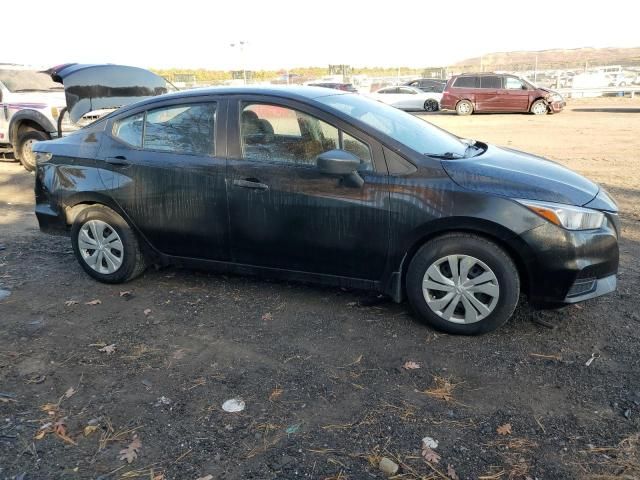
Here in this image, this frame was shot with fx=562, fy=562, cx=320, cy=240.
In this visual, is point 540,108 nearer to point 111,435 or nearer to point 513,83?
point 513,83

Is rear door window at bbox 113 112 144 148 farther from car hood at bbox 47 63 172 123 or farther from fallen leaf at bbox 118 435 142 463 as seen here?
car hood at bbox 47 63 172 123

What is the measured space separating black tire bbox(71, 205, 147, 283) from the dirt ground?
117 mm

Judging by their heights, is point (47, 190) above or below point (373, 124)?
below

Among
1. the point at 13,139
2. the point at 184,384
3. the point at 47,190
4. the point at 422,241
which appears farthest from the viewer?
the point at 13,139

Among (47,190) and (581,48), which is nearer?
(47,190)

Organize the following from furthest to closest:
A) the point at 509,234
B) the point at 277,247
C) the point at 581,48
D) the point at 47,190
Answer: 1. the point at 581,48
2. the point at 47,190
3. the point at 277,247
4. the point at 509,234

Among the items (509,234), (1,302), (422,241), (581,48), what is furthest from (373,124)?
(581,48)

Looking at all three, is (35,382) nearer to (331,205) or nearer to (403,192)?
(331,205)

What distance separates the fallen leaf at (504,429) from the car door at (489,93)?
70.8ft

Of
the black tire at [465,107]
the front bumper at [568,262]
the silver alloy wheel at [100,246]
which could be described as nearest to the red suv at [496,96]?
the black tire at [465,107]

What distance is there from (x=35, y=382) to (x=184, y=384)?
0.93 metres

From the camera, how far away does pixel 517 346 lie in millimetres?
3719

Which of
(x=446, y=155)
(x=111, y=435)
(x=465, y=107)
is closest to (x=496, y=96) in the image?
(x=465, y=107)

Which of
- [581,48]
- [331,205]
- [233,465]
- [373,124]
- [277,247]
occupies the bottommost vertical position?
[233,465]
